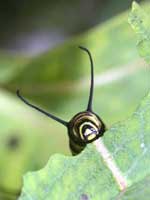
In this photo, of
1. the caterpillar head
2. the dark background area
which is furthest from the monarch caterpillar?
the dark background area

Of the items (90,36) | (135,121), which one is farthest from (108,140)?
(90,36)

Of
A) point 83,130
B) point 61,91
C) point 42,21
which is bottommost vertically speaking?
point 42,21

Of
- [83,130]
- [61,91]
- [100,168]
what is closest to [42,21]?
[61,91]

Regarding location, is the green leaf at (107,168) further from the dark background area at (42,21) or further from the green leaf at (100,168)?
the dark background area at (42,21)

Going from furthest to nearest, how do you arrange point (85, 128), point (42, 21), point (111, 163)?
point (42, 21)
point (85, 128)
point (111, 163)

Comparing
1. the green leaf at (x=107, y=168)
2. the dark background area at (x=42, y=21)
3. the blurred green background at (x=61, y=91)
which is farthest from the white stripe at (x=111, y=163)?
the dark background area at (x=42, y=21)

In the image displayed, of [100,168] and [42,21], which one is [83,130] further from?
[42,21]

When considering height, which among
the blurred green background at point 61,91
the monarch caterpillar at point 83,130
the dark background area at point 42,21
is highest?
the monarch caterpillar at point 83,130
